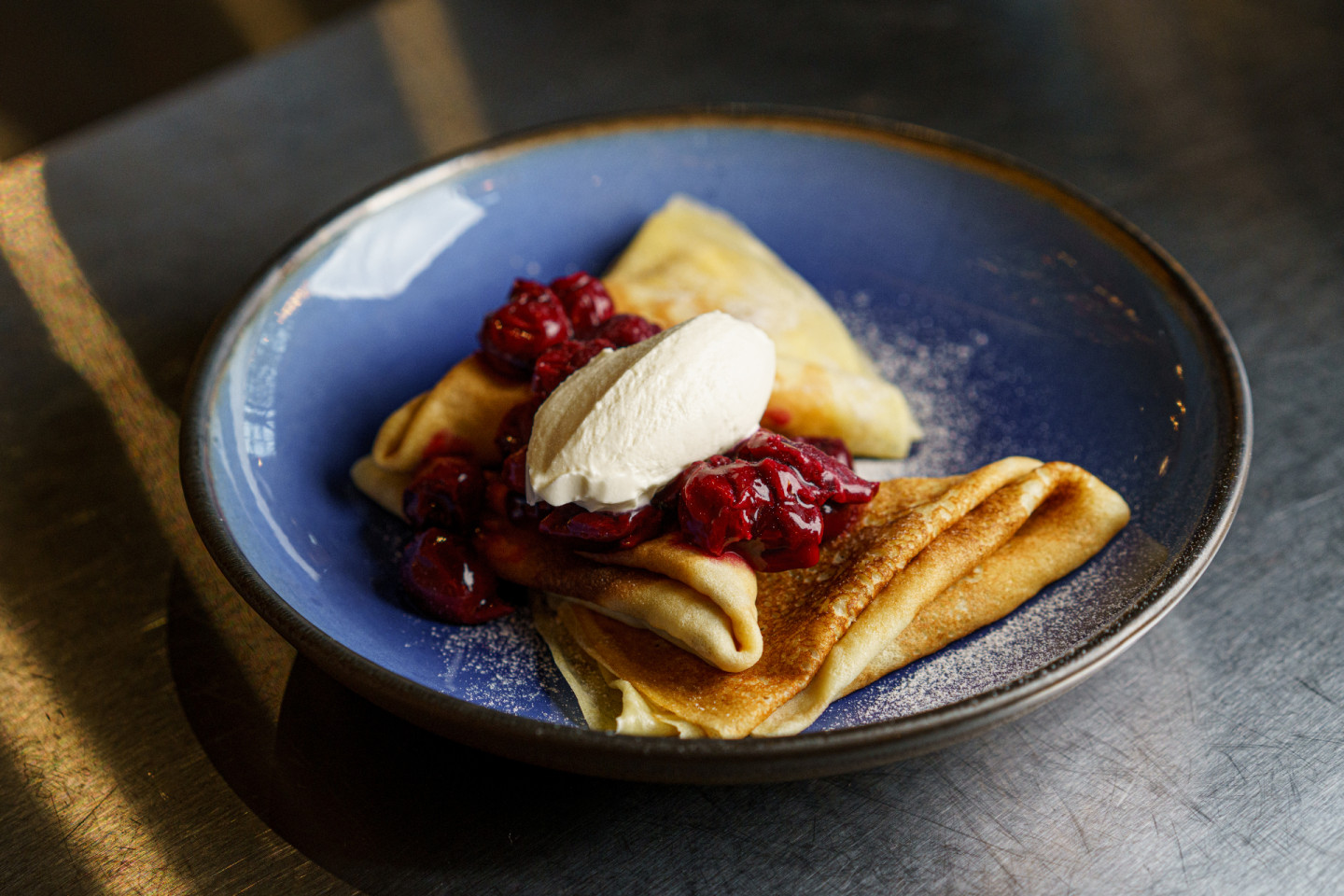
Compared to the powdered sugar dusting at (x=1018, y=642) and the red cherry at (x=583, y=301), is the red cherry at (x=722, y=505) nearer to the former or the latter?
the powdered sugar dusting at (x=1018, y=642)

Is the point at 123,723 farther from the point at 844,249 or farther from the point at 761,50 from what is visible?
the point at 761,50

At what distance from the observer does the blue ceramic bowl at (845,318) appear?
94 centimetres

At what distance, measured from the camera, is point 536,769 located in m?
1.09

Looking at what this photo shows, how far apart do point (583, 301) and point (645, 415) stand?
340 millimetres

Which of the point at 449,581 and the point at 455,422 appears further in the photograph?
the point at 455,422

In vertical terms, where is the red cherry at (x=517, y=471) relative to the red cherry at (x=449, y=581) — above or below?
above

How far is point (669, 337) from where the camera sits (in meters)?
1.23

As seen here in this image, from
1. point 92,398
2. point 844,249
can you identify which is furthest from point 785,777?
point 92,398

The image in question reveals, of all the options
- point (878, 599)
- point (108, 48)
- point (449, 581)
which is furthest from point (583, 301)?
point (108, 48)

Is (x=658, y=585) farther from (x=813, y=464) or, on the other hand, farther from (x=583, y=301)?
(x=583, y=301)

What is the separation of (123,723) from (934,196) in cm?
138

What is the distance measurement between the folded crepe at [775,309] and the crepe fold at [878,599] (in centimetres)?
20

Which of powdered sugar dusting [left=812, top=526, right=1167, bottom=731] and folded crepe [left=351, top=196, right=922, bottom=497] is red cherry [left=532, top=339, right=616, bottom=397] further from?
powdered sugar dusting [left=812, top=526, right=1167, bottom=731]

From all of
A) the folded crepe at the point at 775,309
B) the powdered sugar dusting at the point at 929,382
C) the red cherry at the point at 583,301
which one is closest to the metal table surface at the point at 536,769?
the powdered sugar dusting at the point at 929,382
